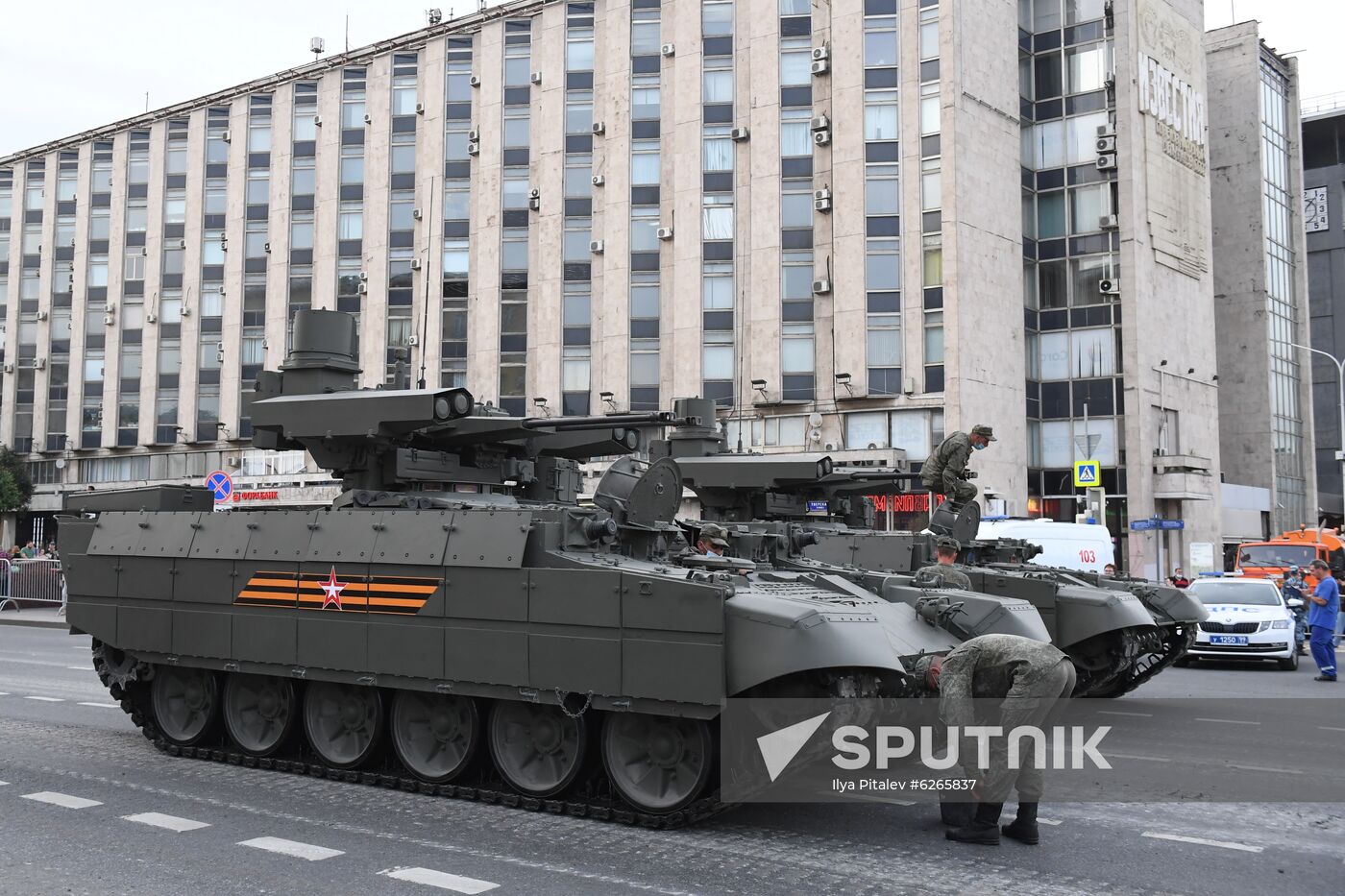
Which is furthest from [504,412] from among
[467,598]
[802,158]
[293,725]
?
[802,158]

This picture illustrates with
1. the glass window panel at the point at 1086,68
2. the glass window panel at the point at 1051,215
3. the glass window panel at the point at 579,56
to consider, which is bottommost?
the glass window panel at the point at 1051,215

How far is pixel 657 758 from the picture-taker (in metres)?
8.92

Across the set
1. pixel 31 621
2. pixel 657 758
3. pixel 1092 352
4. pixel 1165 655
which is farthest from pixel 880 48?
pixel 657 758

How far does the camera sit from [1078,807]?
9383 mm

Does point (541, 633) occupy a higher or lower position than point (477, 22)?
lower

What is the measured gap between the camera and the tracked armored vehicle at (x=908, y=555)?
552 inches

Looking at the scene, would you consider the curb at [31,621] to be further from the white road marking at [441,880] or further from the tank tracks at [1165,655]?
the white road marking at [441,880]

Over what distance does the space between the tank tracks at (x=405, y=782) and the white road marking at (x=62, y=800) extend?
1705mm

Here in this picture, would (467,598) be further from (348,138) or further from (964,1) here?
(348,138)

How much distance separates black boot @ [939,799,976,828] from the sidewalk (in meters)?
24.2

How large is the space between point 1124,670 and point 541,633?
28.4 feet

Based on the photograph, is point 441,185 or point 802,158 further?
point 441,185

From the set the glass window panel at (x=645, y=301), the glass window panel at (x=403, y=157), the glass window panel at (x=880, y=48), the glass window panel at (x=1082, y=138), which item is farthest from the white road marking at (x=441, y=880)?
the glass window panel at (x=403, y=157)

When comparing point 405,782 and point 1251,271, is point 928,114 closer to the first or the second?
point 1251,271
